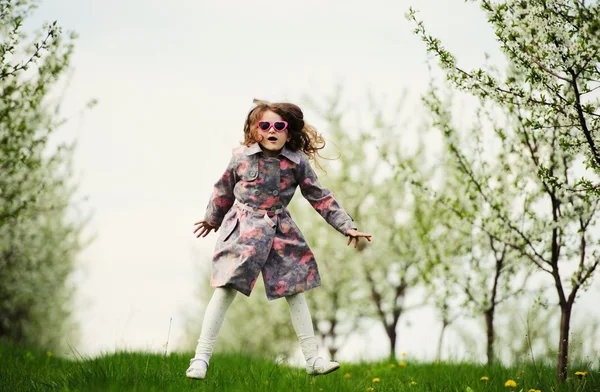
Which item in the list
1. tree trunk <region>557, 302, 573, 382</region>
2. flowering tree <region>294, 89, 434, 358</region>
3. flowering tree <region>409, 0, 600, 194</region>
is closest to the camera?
flowering tree <region>409, 0, 600, 194</region>

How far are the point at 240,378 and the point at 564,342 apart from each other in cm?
283

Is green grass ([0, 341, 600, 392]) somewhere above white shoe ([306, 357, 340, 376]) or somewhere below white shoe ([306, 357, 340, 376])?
below

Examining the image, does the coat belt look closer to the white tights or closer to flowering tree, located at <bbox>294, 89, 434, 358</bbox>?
the white tights

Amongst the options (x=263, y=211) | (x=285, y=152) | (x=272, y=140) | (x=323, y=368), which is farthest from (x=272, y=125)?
(x=323, y=368)

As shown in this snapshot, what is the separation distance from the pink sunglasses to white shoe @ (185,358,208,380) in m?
1.77

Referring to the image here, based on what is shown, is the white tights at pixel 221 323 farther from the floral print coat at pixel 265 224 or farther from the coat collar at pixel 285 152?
the coat collar at pixel 285 152

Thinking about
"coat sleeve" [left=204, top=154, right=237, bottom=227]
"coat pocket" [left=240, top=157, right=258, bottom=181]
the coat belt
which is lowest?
the coat belt

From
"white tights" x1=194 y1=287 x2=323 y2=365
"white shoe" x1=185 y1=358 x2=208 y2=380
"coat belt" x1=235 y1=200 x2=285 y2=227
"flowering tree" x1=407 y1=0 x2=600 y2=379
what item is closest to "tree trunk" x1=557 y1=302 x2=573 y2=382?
"flowering tree" x1=407 y1=0 x2=600 y2=379

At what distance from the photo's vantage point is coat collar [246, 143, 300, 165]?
453 cm

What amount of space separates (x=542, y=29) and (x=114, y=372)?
379 centimetres

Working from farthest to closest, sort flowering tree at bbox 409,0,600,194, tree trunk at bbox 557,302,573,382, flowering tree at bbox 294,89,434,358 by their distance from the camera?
flowering tree at bbox 294,89,434,358
tree trunk at bbox 557,302,573,382
flowering tree at bbox 409,0,600,194

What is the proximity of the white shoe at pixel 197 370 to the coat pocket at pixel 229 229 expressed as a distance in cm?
89

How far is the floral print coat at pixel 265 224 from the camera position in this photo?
4.34 metres

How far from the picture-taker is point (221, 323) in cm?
439
